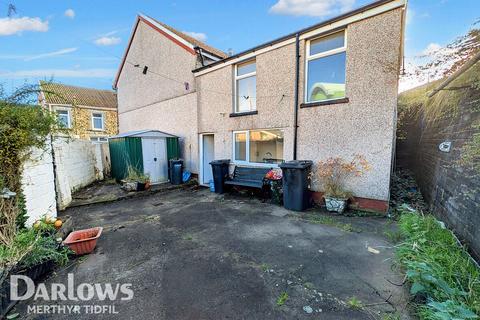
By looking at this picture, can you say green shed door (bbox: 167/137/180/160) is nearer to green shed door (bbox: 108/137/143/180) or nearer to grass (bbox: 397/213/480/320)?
green shed door (bbox: 108/137/143/180)

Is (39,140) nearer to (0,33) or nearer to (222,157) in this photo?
(0,33)

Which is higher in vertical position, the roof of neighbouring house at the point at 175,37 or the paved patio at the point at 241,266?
the roof of neighbouring house at the point at 175,37

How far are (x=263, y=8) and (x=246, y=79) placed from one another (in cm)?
265

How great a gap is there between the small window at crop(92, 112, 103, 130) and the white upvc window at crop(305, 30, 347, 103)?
725 inches

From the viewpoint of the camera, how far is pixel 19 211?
3617mm

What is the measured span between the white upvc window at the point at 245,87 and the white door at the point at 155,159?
3.72 meters

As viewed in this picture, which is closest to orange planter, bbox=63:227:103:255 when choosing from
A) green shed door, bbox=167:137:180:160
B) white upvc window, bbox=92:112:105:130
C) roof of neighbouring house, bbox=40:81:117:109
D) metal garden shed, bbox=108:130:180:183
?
metal garden shed, bbox=108:130:180:183

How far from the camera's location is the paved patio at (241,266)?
7.59 feet

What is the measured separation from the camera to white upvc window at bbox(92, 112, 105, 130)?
18.0 metres

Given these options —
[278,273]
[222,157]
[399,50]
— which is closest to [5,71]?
[278,273]

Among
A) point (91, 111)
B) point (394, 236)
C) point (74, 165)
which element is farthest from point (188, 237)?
point (91, 111)

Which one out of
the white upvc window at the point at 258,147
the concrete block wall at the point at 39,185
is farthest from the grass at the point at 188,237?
the white upvc window at the point at 258,147

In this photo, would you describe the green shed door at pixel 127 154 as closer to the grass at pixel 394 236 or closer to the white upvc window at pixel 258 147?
the white upvc window at pixel 258 147

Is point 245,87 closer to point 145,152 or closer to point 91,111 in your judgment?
point 145,152
